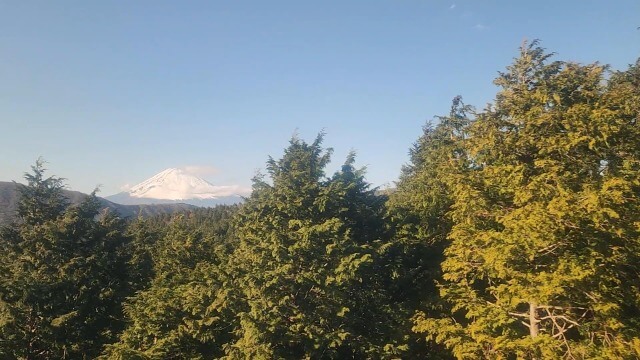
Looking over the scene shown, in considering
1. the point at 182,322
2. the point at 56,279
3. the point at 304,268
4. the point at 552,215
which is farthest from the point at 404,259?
the point at 56,279

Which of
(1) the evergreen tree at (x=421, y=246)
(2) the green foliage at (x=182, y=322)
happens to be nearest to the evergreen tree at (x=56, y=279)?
(2) the green foliage at (x=182, y=322)

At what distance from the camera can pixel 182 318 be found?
16.9 metres

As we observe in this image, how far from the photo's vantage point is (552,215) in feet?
32.5

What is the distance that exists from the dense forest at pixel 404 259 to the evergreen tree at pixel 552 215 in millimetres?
59

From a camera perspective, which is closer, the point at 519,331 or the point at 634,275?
the point at 634,275

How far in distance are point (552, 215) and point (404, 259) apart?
9.27 meters

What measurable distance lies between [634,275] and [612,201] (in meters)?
3.25

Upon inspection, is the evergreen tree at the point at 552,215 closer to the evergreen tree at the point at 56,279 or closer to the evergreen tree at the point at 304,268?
the evergreen tree at the point at 304,268

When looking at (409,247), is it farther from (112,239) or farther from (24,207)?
(24,207)

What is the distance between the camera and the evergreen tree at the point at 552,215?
9.80m

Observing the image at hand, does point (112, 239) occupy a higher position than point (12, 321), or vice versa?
point (112, 239)

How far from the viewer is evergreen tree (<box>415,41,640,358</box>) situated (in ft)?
32.1

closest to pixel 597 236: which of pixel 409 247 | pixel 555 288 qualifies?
pixel 555 288

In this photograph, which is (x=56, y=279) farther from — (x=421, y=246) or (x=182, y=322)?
(x=421, y=246)
